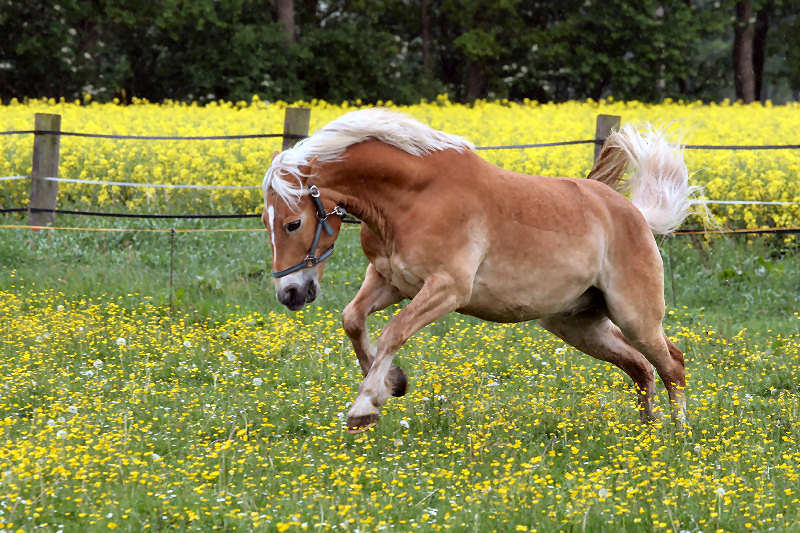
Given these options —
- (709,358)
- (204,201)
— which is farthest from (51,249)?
(709,358)

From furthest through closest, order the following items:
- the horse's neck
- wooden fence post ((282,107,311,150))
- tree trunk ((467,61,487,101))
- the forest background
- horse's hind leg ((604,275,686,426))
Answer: tree trunk ((467,61,487,101))
the forest background
wooden fence post ((282,107,311,150))
horse's hind leg ((604,275,686,426))
the horse's neck

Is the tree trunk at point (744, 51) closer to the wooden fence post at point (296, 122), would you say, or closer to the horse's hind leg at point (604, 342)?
the wooden fence post at point (296, 122)

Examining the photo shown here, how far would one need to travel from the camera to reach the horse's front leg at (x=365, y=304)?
5.73 m

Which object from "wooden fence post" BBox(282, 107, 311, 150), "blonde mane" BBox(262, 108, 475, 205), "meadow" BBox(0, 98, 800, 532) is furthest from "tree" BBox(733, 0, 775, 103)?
"blonde mane" BBox(262, 108, 475, 205)

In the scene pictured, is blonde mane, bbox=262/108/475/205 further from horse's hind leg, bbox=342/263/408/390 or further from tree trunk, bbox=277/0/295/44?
tree trunk, bbox=277/0/295/44

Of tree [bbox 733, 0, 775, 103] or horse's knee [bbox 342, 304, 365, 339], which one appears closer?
horse's knee [bbox 342, 304, 365, 339]

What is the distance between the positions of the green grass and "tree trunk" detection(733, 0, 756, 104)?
85.8ft

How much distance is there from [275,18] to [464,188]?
29.0m

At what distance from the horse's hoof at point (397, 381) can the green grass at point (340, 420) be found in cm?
26

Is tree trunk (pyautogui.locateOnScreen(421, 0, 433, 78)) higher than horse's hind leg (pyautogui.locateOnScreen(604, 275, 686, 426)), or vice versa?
tree trunk (pyautogui.locateOnScreen(421, 0, 433, 78))

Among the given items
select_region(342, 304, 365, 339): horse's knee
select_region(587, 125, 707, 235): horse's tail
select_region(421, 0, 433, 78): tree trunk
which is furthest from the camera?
select_region(421, 0, 433, 78): tree trunk

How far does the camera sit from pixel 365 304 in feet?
18.9

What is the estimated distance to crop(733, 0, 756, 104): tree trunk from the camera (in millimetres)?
34969

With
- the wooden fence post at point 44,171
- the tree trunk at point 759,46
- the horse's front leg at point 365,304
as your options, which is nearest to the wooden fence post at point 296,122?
the wooden fence post at point 44,171
